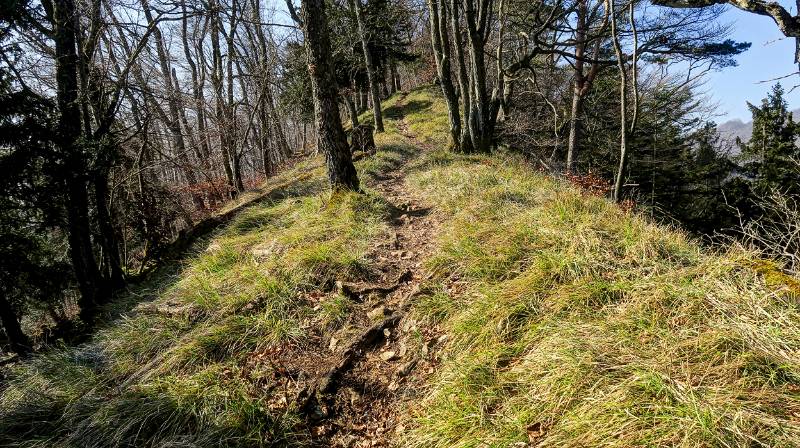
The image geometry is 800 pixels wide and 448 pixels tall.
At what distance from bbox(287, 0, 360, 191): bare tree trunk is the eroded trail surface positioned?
2293 mm

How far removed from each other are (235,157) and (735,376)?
12.5 meters

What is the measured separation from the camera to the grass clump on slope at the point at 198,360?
236 centimetres

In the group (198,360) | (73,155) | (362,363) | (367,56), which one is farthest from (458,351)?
(367,56)

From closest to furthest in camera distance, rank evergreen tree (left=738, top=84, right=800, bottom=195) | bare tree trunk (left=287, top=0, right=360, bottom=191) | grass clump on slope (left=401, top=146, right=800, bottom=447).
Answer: grass clump on slope (left=401, top=146, right=800, bottom=447) → bare tree trunk (left=287, top=0, right=360, bottom=191) → evergreen tree (left=738, top=84, right=800, bottom=195)

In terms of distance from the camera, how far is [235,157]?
39.2 ft

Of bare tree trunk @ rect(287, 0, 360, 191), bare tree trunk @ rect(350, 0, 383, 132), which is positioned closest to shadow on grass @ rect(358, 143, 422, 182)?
bare tree trunk @ rect(287, 0, 360, 191)

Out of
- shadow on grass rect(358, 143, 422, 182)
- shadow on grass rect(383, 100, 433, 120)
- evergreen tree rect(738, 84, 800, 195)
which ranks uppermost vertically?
shadow on grass rect(383, 100, 433, 120)

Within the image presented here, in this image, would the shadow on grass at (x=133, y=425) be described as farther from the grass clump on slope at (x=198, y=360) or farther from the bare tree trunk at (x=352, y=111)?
the bare tree trunk at (x=352, y=111)

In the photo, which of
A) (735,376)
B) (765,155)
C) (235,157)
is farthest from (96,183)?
(765,155)

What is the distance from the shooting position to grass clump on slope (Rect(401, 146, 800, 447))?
1700mm

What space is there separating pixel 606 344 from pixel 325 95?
4.79 m

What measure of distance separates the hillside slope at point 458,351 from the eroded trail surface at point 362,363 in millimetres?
14

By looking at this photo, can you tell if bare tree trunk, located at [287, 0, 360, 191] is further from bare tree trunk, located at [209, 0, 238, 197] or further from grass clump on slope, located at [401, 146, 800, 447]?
bare tree trunk, located at [209, 0, 238, 197]

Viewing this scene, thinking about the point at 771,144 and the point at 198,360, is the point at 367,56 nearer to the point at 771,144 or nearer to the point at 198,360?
the point at 198,360
